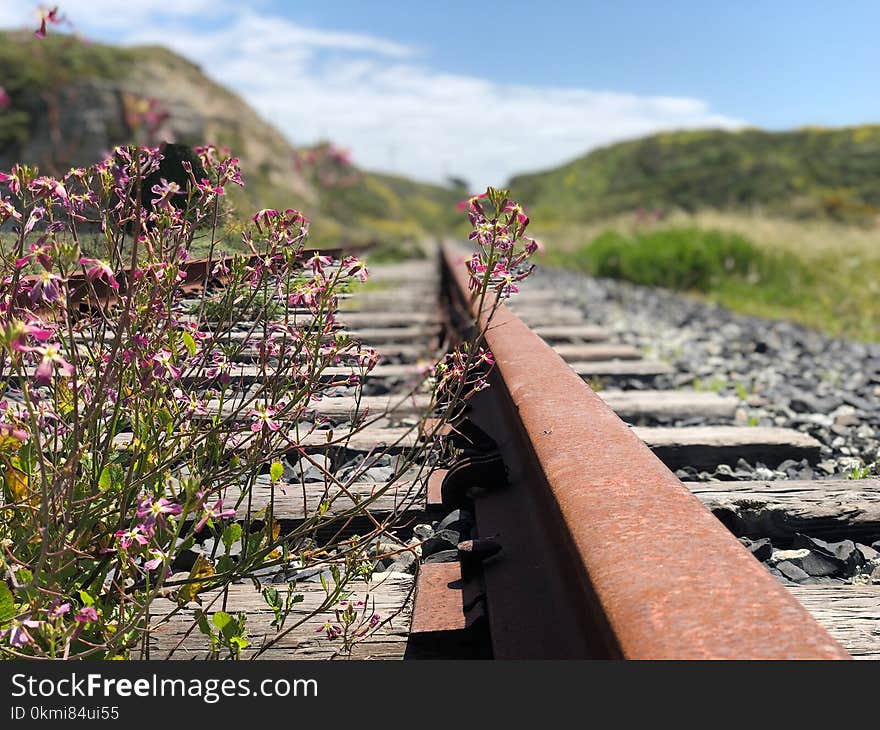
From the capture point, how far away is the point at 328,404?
2318mm

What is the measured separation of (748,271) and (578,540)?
→ 11281 mm

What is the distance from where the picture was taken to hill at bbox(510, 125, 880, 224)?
44.8 metres

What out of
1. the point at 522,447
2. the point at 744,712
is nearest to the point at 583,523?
the point at 744,712

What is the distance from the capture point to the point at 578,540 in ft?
3.69

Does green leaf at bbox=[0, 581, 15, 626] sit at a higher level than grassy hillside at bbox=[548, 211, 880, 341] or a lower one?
lower

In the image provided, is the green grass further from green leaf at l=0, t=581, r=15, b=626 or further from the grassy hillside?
green leaf at l=0, t=581, r=15, b=626

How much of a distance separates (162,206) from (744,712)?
1200 millimetres

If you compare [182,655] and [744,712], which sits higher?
[744,712]

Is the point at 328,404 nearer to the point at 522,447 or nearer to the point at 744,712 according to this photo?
the point at 522,447

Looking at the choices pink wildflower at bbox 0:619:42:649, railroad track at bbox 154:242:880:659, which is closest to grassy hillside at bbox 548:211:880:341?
railroad track at bbox 154:242:880:659

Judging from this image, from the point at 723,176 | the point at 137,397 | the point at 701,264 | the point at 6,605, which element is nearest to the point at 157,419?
the point at 137,397

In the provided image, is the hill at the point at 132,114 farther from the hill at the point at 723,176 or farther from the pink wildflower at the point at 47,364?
the pink wildflower at the point at 47,364

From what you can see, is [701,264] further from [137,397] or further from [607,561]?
[607,561]

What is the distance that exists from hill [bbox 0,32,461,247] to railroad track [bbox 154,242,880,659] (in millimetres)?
18478
